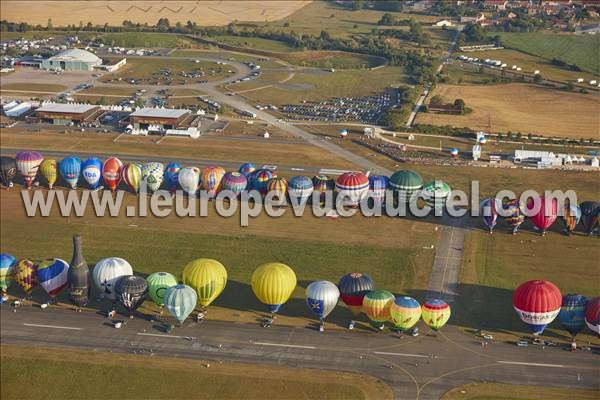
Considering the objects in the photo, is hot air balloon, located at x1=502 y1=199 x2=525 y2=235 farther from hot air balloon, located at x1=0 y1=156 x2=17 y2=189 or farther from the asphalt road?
hot air balloon, located at x1=0 y1=156 x2=17 y2=189

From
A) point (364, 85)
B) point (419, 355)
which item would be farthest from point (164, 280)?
point (364, 85)

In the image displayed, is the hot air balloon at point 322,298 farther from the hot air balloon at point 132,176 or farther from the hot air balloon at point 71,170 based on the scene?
the hot air balloon at point 71,170

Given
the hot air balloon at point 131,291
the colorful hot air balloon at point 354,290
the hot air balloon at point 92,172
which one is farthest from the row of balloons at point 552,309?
the hot air balloon at point 92,172

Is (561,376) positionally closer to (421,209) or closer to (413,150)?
(421,209)

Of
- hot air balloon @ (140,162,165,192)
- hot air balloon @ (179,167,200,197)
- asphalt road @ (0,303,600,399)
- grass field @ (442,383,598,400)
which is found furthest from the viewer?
hot air balloon @ (140,162,165,192)

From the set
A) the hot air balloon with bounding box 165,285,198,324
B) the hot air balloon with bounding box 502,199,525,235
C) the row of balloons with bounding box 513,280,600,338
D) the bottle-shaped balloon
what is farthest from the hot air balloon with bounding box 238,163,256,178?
the row of balloons with bounding box 513,280,600,338

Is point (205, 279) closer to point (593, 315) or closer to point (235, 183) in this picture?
point (235, 183)
